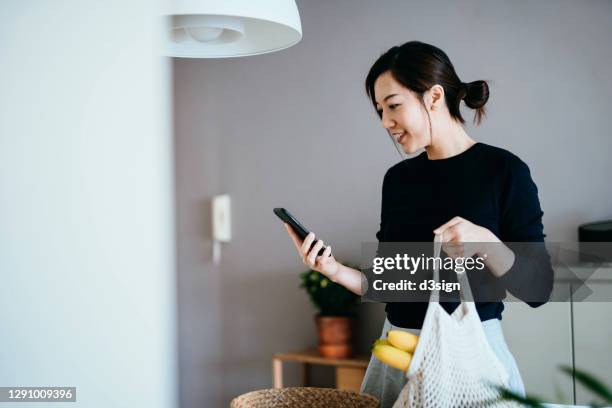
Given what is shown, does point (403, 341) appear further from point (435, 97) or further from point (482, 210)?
point (435, 97)

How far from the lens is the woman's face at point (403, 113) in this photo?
4.34 ft

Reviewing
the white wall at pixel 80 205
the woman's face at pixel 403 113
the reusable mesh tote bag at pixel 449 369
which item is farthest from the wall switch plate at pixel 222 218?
the white wall at pixel 80 205

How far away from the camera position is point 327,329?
8.72 feet

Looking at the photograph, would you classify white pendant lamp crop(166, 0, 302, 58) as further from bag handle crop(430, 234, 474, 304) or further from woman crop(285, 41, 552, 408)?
bag handle crop(430, 234, 474, 304)

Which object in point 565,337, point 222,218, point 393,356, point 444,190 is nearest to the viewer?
point 393,356

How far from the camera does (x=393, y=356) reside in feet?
2.91

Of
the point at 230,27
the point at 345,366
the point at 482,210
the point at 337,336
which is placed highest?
the point at 230,27

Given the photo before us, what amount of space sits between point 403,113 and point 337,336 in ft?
4.93

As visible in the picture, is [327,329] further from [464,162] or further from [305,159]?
[464,162]

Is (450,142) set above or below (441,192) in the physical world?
above

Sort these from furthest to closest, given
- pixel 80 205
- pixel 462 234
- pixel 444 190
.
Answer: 1. pixel 444 190
2. pixel 462 234
3. pixel 80 205

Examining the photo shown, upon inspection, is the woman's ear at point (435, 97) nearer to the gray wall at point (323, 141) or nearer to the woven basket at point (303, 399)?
the woven basket at point (303, 399)

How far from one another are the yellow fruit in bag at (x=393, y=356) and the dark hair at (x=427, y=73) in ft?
1.98

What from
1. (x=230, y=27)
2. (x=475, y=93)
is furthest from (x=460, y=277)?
(x=230, y=27)
